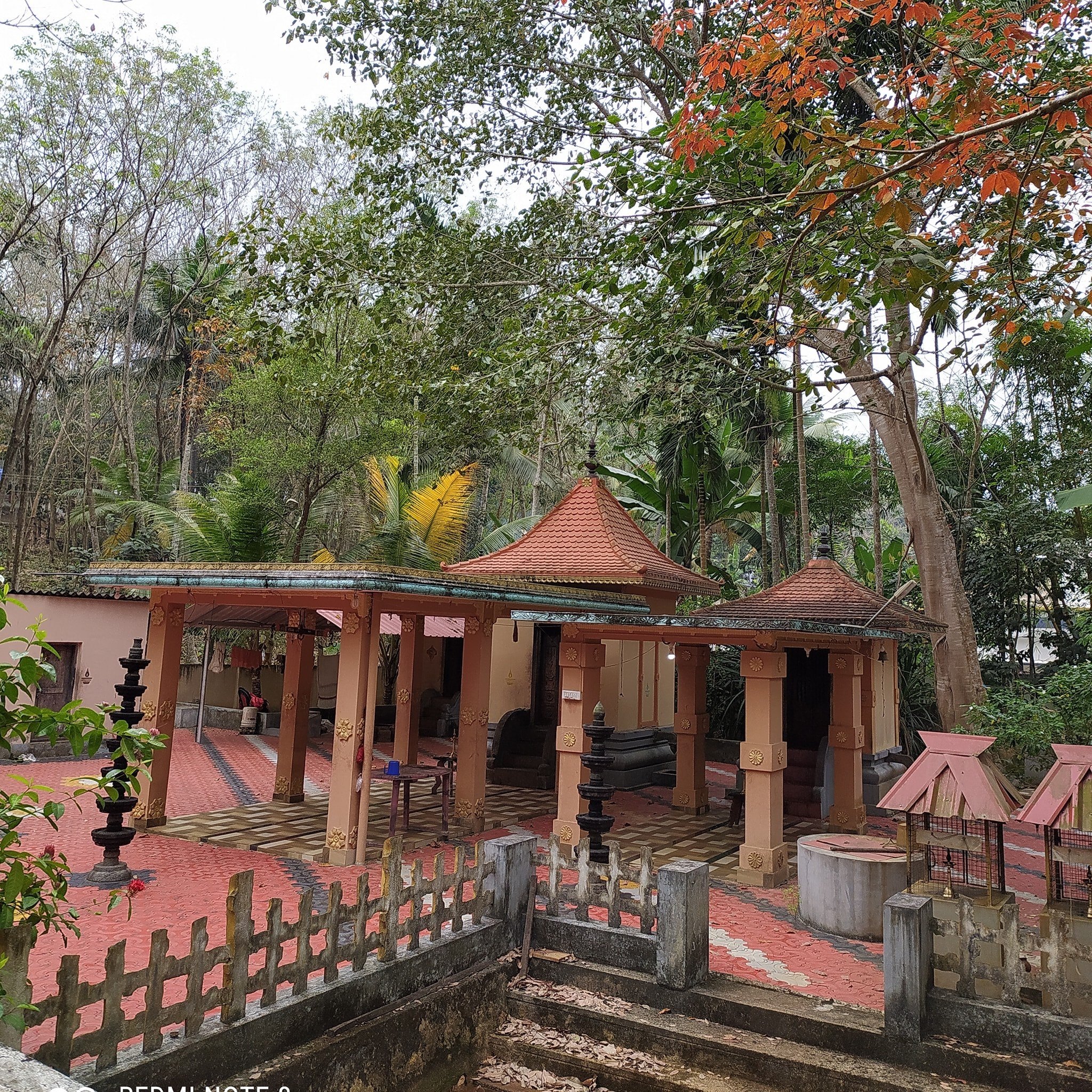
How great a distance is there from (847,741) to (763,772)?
263cm

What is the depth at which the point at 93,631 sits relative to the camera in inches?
658

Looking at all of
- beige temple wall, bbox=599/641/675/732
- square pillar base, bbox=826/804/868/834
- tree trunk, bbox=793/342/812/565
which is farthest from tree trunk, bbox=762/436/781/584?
square pillar base, bbox=826/804/868/834

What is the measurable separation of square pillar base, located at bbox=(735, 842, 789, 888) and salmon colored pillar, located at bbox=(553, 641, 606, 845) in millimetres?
1749

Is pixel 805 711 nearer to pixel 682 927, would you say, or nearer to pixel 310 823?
pixel 310 823

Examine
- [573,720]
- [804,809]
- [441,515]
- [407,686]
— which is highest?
[441,515]

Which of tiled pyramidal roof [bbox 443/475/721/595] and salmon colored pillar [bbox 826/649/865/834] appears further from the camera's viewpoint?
tiled pyramidal roof [bbox 443/475/721/595]

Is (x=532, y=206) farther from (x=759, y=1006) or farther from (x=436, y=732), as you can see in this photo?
(x=436, y=732)

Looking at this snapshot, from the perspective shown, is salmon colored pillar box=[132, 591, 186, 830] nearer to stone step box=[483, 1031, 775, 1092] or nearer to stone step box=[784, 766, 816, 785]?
A: stone step box=[483, 1031, 775, 1092]

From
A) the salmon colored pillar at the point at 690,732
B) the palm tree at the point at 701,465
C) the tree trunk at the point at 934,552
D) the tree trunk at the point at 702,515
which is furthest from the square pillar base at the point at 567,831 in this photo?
the tree trunk at the point at 702,515

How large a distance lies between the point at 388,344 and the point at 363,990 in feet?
29.2

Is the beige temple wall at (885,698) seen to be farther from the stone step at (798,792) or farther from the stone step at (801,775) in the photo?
the stone step at (798,792)

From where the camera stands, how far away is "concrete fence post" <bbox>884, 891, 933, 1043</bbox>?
470 centimetres

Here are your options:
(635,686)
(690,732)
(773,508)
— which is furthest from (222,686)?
(773,508)

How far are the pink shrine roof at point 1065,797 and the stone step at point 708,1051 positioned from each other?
4.98ft
